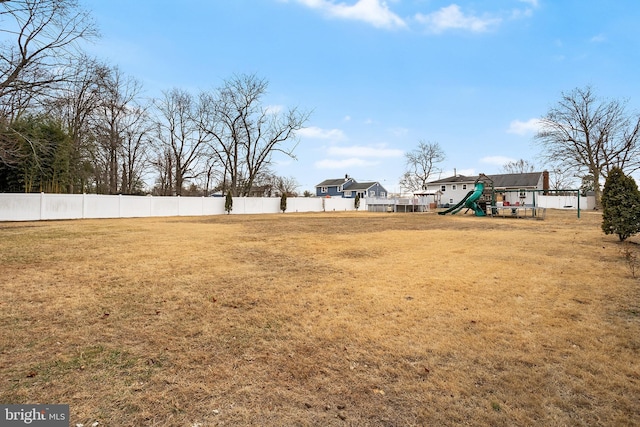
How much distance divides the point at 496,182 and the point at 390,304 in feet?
154

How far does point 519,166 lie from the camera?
5553 centimetres

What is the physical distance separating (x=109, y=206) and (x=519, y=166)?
61.4 metres

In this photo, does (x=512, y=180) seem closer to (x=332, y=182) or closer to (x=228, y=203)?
(x=332, y=182)

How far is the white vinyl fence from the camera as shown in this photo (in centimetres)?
1605

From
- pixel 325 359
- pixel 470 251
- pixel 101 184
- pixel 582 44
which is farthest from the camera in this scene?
pixel 101 184

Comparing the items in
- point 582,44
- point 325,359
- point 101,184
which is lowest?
point 325,359

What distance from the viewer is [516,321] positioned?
11.1ft

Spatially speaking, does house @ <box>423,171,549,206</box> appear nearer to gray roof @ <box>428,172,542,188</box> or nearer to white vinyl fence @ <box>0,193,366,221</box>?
gray roof @ <box>428,172,542,188</box>

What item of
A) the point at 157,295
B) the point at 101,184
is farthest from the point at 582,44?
the point at 101,184

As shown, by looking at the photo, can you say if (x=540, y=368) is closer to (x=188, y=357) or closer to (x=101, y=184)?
(x=188, y=357)

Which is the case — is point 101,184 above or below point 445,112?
below

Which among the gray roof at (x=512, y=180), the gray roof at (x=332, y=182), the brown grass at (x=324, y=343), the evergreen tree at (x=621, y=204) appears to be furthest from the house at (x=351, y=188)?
the brown grass at (x=324, y=343)

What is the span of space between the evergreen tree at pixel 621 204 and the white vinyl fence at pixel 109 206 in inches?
932

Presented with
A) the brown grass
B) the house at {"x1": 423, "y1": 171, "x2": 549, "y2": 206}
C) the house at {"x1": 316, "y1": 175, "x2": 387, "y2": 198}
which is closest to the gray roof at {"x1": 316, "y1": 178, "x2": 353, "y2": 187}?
the house at {"x1": 316, "y1": 175, "x2": 387, "y2": 198}
